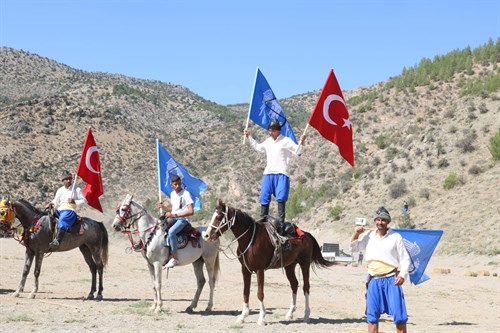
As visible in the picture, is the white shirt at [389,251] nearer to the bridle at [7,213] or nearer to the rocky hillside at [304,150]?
the bridle at [7,213]

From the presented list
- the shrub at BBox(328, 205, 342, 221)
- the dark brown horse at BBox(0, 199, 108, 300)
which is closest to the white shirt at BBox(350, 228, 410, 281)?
the dark brown horse at BBox(0, 199, 108, 300)

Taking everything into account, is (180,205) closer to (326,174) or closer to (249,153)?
(326,174)

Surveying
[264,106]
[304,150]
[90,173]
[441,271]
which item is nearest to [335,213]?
[441,271]

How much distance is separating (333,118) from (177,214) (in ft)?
14.0

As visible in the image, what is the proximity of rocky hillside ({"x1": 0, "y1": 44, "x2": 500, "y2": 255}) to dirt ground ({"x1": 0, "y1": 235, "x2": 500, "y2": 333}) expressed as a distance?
17719 mm

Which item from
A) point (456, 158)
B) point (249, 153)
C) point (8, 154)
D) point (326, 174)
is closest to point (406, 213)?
point (456, 158)

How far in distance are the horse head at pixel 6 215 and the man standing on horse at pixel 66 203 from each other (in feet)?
3.71

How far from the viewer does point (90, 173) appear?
2006 cm

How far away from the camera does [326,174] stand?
240ft

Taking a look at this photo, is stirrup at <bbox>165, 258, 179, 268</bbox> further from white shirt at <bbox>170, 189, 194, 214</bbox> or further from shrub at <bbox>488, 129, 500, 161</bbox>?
shrub at <bbox>488, 129, 500, 161</bbox>

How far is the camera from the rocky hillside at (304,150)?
53.1m

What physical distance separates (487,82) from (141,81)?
83.4 m

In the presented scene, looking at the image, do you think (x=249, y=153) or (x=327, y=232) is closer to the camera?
(x=327, y=232)

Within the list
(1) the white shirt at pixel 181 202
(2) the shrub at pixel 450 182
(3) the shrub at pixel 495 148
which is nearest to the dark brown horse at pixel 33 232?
(1) the white shirt at pixel 181 202
